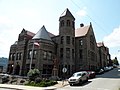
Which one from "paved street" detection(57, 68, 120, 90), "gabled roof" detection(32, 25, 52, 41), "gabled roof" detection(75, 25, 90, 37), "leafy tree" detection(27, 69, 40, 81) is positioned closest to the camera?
"paved street" detection(57, 68, 120, 90)

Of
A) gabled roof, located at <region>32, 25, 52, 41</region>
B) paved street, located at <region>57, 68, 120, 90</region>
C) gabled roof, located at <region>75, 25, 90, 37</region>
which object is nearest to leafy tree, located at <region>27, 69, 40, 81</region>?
paved street, located at <region>57, 68, 120, 90</region>

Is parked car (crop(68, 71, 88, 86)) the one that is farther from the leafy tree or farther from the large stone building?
the large stone building

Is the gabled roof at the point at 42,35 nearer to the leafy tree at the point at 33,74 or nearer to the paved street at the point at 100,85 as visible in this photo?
the leafy tree at the point at 33,74

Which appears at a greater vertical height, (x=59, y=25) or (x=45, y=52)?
(x=59, y=25)

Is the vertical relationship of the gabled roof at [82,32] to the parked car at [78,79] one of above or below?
above

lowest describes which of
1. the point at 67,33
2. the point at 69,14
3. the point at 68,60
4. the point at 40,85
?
the point at 40,85

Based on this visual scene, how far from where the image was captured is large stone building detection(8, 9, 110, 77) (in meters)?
34.4

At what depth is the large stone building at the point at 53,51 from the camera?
34.4 meters

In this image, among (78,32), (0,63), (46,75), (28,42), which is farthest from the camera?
(0,63)

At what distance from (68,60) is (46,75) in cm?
703

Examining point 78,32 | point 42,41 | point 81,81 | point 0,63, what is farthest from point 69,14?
point 0,63

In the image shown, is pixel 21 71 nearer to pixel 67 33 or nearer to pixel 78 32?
pixel 67 33

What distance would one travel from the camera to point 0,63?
10150 centimetres

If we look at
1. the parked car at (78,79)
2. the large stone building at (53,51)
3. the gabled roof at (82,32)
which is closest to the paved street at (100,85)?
the parked car at (78,79)
